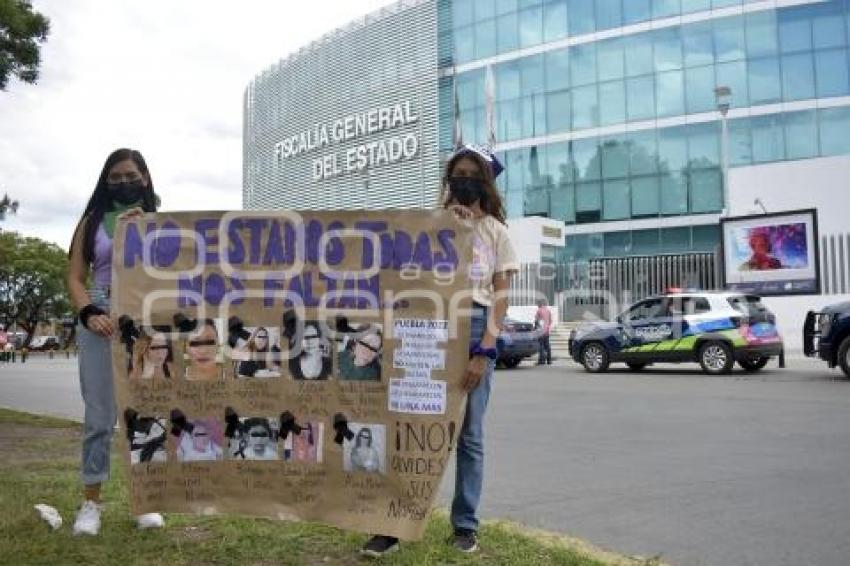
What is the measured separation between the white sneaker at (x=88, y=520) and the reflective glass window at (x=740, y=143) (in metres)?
36.9

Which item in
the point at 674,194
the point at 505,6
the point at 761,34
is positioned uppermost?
the point at 505,6

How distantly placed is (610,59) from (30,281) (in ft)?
154

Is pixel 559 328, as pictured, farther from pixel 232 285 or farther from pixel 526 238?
pixel 232 285

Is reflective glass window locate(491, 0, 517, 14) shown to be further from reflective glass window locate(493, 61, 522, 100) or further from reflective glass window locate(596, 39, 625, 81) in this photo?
reflective glass window locate(596, 39, 625, 81)

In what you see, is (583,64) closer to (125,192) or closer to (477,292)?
(125,192)

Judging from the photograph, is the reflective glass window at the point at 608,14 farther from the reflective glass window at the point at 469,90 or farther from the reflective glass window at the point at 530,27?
the reflective glass window at the point at 469,90

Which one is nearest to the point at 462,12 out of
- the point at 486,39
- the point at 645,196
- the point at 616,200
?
the point at 486,39

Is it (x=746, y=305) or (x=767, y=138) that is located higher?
(x=767, y=138)

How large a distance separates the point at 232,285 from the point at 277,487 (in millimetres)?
1019

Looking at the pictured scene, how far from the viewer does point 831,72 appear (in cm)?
3575

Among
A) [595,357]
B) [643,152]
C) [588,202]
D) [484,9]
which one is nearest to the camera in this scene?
[595,357]

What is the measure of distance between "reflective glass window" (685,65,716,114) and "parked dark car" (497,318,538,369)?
799 inches

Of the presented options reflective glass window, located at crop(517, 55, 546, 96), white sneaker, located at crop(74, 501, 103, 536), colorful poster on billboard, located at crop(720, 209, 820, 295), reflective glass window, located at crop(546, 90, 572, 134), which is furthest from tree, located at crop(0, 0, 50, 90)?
reflective glass window, located at crop(517, 55, 546, 96)

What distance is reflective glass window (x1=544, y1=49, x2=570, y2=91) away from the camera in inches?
1674
